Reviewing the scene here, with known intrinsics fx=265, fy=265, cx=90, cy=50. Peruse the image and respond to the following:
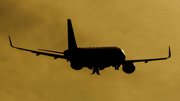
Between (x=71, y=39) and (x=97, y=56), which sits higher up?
(x=71, y=39)

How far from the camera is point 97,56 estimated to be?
63.7 meters

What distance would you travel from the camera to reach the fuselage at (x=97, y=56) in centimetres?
6362

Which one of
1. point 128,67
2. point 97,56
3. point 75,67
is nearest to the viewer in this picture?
point 97,56

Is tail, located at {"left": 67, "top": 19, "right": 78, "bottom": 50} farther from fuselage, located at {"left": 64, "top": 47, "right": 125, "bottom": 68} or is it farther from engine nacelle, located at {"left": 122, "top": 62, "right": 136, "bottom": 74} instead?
engine nacelle, located at {"left": 122, "top": 62, "right": 136, "bottom": 74}

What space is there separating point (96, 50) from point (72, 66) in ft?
24.9

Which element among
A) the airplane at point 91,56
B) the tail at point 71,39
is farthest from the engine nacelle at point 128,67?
the tail at point 71,39

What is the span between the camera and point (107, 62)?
210ft

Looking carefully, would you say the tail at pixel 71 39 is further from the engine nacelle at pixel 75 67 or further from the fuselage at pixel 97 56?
the engine nacelle at pixel 75 67

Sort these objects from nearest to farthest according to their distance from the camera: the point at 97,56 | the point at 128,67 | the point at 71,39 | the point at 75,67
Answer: the point at 97,56 → the point at 75,67 → the point at 71,39 → the point at 128,67

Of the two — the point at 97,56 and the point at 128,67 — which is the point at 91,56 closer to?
the point at 97,56

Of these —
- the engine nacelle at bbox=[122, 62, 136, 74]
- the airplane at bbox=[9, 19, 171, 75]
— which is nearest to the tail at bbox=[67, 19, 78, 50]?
the airplane at bbox=[9, 19, 171, 75]

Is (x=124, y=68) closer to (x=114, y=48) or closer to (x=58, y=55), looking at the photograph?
(x=114, y=48)

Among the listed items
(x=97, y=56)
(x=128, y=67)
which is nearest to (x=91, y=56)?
(x=97, y=56)

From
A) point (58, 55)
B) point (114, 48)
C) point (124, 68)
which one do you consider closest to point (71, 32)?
point (58, 55)
